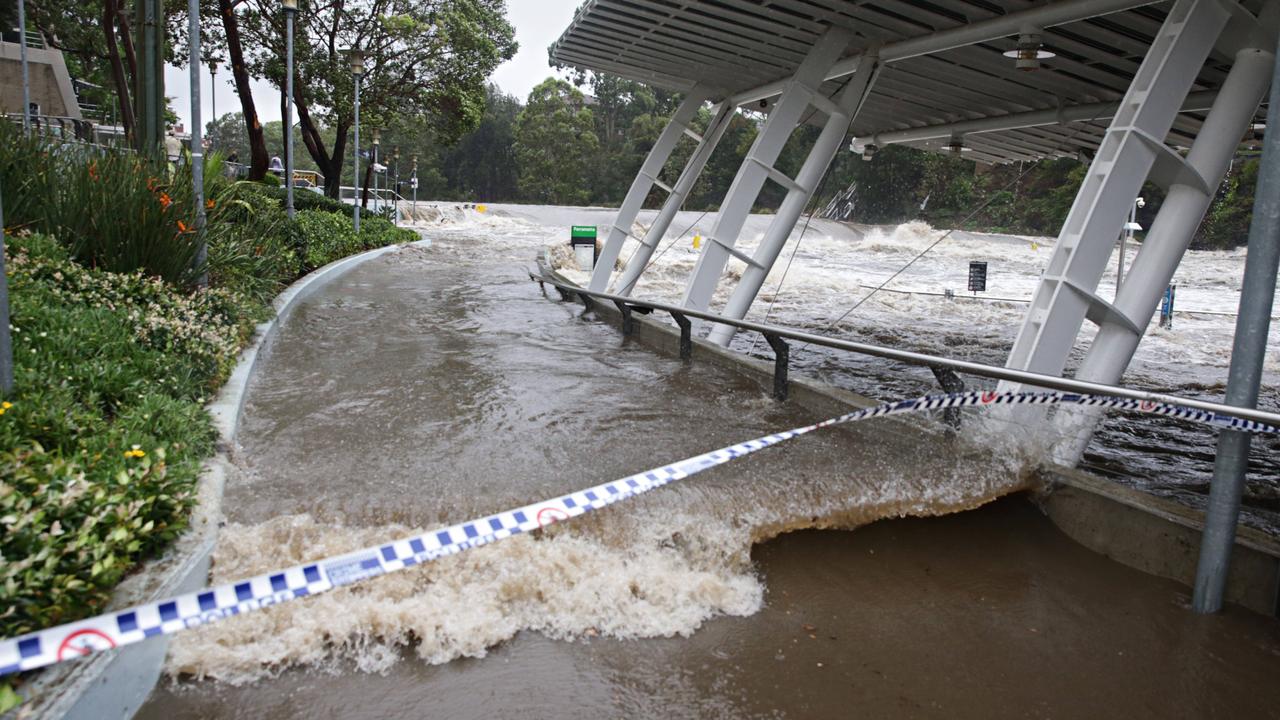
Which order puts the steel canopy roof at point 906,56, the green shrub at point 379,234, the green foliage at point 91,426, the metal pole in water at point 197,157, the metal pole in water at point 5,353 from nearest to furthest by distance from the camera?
1. the green foliage at point 91,426
2. the metal pole in water at point 5,353
3. the metal pole in water at point 197,157
4. the steel canopy roof at point 906,56
5. the green shrub at point 379,234

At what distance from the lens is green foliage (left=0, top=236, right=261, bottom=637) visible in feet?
10.1

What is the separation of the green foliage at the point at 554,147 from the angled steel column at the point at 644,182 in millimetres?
70211

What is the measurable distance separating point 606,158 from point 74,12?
53132 millimetres

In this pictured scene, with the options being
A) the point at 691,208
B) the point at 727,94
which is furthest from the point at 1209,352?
the point at 691,208

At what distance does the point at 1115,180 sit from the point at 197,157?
26.8 ft

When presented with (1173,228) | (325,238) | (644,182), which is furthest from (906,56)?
(325,238)

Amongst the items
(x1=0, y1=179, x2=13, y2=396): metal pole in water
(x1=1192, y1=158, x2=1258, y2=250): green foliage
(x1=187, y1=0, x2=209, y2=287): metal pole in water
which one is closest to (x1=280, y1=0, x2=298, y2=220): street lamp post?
(x1=187, y1=0, x2=209, y2=287): metal pole in water

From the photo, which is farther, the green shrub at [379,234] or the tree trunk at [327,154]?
the tree trunk at [327,154]

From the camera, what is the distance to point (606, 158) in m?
87.2

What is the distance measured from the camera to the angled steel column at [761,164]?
33.8 ft

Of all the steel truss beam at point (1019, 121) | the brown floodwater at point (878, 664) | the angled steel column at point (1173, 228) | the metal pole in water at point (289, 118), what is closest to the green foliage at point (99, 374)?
the brown floodwater at point (878, 664)

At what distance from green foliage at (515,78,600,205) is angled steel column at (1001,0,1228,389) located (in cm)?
7916

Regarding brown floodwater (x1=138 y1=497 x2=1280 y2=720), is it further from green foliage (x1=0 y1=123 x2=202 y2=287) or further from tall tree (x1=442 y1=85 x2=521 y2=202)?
tall tree (x1=442 y1=85 x2=521 y2=202)

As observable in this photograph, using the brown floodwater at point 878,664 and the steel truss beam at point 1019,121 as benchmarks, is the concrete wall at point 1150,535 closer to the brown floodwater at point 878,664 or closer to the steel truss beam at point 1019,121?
the brown floodwater at point 878,664
